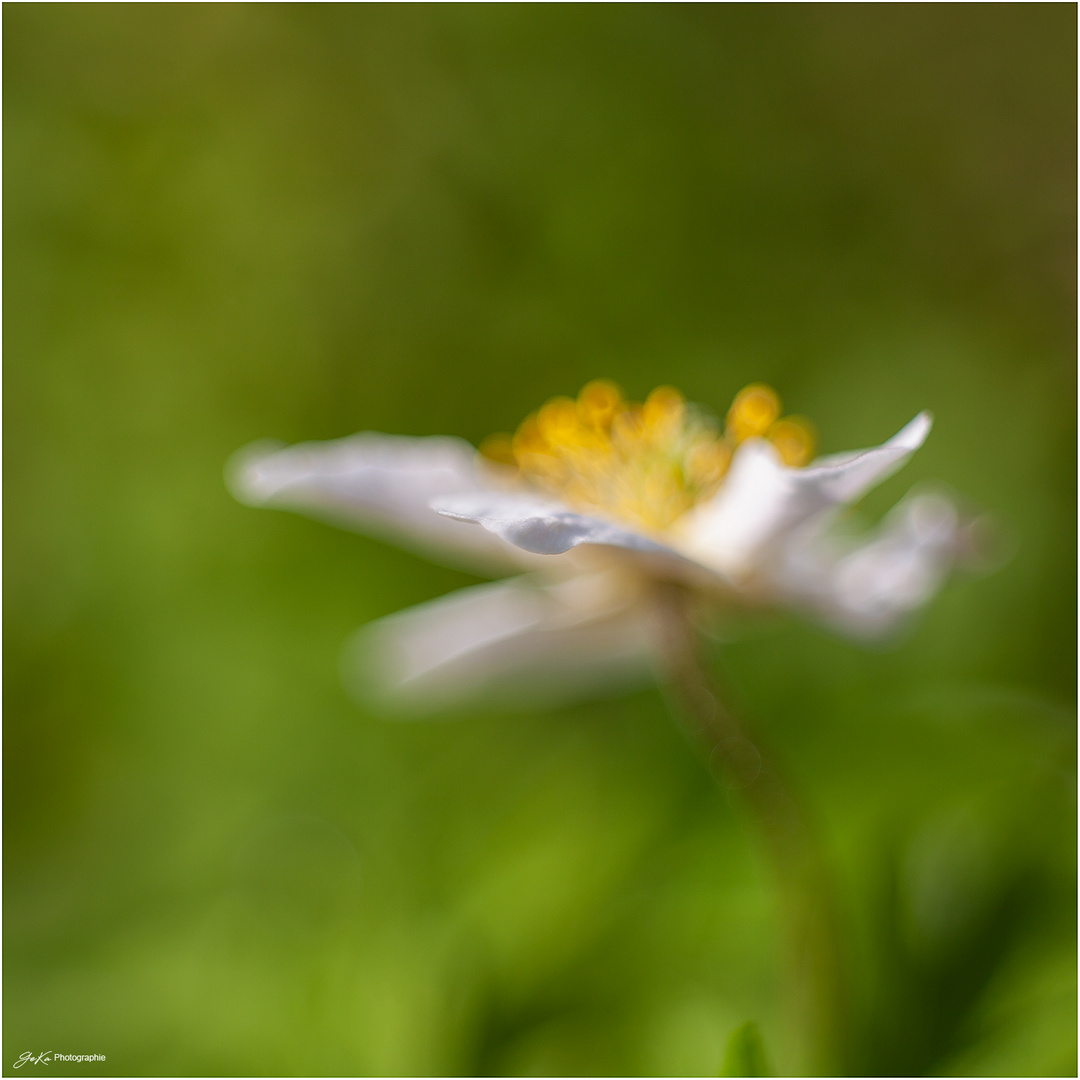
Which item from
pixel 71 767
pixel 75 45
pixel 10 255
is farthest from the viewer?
pixel 75 45

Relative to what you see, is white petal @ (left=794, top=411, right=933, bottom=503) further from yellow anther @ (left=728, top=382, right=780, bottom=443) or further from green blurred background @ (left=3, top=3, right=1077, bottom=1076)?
green blurred background @ (left=3, top=3, right=1077, bottom=1076)

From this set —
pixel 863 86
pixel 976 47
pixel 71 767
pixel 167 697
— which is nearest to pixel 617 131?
pixel 863 86

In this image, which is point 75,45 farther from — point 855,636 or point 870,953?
point 870,953

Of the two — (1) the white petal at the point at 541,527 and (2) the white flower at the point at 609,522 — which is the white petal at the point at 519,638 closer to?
(2) the white flower at the point at 609,522

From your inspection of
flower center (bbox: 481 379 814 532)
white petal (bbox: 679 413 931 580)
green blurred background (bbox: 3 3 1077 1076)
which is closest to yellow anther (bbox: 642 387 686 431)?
flower center (bbox: 481 379 814 532)

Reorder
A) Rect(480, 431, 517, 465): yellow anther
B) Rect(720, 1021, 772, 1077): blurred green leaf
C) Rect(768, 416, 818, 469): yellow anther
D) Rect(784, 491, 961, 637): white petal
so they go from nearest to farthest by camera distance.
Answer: Rect(720, 1021, 772, 1077): blurred green leaf < Rect(784, 491, 961, 637): white petal < Rect(768, 416, 818, 469): yellow anther < Rect(480, 431, 517, 465): yellow anther

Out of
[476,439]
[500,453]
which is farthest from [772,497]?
[476,439]
